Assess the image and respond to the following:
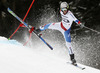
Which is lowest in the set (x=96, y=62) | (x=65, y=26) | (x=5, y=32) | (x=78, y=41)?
(x=96, y=62)

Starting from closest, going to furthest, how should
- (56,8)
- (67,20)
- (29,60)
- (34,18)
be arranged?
(29,60) < (67,20) < (56,8) < (34,18)

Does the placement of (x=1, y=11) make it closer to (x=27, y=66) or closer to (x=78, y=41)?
(x=78, y=41)

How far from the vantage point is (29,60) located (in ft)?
12.2

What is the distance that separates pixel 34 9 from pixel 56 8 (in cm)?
200

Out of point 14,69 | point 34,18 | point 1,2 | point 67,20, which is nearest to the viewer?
point 14,69

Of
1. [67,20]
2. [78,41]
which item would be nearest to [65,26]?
[67,20]

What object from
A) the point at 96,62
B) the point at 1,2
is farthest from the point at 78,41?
the point at 1,2

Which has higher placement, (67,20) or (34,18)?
(67,20)

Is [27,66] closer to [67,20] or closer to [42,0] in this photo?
[67,20]

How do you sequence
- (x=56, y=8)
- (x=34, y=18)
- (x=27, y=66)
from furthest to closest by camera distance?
(x=34, y=18)
(x=56, y=8)
(x=27, y=66)

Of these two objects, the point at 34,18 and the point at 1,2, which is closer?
the point at 1,2

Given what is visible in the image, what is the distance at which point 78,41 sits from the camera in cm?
1504

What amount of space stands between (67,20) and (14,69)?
1936mm

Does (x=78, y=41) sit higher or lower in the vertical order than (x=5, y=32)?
lower
